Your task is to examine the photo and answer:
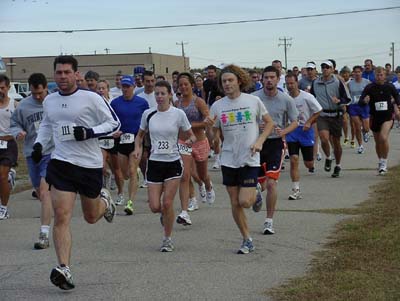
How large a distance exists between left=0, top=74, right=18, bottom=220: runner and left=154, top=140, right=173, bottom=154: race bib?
2731mm

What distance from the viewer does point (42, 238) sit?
8.73 meters

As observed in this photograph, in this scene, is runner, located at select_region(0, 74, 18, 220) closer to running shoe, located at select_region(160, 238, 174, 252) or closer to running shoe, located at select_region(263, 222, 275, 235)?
running shoe, located at select_region(160, 238, 174, 252)

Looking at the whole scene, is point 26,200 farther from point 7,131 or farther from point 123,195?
point 7,131

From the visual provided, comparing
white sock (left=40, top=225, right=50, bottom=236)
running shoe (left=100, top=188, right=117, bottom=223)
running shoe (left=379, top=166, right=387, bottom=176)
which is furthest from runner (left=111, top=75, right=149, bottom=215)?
running shoe (left=379, top=166, right=387, bottom=176)

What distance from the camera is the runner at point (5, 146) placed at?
35.3 feet

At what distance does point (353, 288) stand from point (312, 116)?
5.97 m

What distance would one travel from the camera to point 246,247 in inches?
320

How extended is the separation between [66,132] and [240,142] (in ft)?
6.41

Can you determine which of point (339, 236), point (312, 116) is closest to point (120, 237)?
point (339, 236)

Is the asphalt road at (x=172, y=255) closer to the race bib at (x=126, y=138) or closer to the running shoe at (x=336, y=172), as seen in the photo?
the race bib at (x=126, y=138)

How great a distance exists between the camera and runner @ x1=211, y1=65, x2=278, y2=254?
8.06 meters

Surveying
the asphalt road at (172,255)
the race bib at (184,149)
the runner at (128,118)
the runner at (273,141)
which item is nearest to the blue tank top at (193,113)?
the race bib at (184,149)

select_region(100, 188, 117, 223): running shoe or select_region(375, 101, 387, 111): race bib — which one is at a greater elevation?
select_region(375, 101, 387, 111): race bib

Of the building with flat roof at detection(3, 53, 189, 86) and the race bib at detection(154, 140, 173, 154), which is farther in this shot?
the building with flat roof at detection(3, 53, 189, 86)
